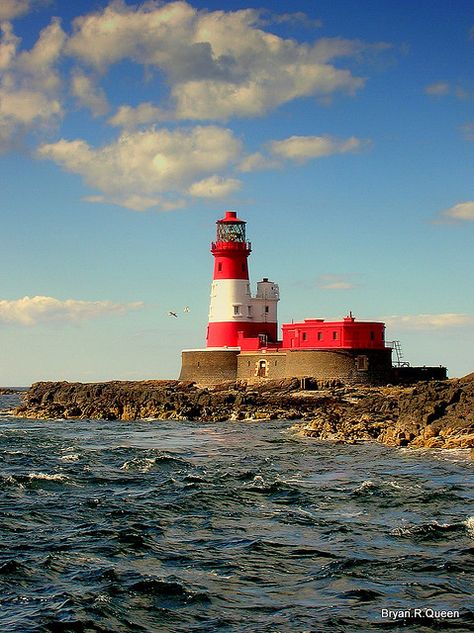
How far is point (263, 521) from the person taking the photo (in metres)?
18.5

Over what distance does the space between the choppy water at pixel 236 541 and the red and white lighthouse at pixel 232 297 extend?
29.2 metres

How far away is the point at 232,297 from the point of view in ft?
192

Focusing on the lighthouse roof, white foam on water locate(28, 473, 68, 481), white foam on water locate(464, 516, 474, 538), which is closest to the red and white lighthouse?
the lighthouse roof

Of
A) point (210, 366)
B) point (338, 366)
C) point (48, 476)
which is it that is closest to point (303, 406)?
point (338, 366)

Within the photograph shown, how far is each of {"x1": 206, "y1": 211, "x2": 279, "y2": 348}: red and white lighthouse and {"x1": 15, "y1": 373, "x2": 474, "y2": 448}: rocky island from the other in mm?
4116

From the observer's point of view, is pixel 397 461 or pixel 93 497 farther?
pixel 397 461

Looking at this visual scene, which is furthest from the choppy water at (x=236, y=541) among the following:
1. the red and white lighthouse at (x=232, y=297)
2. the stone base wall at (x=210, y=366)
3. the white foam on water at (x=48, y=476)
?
the red and white lighthouse at (x=232, y=297)

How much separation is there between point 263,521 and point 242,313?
40456 mm

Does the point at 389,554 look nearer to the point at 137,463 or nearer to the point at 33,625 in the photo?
the point at 33,625

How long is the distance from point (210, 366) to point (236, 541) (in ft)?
134

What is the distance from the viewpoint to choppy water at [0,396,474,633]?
12.6 m

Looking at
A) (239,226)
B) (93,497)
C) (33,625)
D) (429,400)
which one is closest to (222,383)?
(239,226)

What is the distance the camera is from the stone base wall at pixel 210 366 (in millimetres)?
57000

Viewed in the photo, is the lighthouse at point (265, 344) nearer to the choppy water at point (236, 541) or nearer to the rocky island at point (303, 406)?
the rocky island at point (303, 406)
